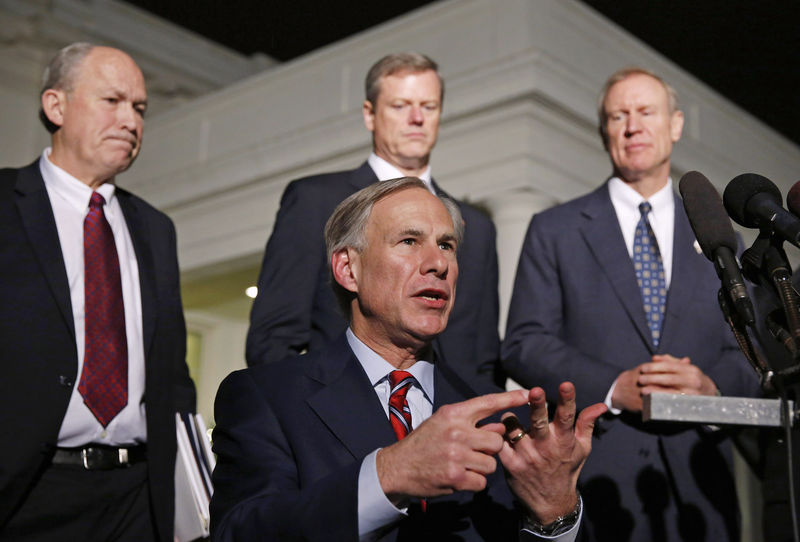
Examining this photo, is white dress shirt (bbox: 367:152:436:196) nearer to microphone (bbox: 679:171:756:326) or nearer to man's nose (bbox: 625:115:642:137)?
man's nose (bbox: 625:115:642:137)

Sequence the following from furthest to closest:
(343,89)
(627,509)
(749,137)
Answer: (749,137)
(343,89)
(627,509)

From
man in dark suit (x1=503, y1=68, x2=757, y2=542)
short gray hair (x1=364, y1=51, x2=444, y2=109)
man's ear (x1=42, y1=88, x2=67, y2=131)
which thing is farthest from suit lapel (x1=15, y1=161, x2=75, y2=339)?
man in dark suit (x1=503, y1=68, x2=757, y2=542)

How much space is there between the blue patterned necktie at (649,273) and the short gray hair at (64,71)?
1.63 m

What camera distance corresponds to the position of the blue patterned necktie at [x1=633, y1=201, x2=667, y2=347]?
8.87ft

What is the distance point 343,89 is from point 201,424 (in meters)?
5.43

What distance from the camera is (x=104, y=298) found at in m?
2.56

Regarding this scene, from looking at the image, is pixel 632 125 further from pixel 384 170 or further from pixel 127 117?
pixel 127 117

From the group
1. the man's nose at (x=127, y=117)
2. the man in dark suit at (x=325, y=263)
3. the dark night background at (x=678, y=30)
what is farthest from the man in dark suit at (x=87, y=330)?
the dark night background at (x=678, y=30)

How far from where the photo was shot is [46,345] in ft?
7.93

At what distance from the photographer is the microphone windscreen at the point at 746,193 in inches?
60.5

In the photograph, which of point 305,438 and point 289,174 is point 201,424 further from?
point 289,174

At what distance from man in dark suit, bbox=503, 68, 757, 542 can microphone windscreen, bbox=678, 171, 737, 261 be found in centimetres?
82

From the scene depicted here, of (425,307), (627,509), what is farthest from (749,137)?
(425,307)

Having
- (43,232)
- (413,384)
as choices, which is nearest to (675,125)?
(413,384)
